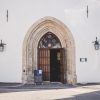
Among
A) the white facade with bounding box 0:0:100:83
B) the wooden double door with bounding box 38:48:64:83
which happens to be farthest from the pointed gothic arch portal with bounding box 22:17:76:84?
A: the white facade with bounding box 0:0:100:83

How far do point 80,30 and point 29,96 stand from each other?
20.1 feet

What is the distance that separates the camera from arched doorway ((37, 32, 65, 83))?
65.8ft

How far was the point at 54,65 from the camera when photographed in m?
20.8

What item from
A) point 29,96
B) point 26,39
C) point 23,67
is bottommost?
point 29,96

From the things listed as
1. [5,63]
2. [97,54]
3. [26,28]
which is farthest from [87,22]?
[5,63]

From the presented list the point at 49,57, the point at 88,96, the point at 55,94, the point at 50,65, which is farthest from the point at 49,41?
→ the point at 88,96

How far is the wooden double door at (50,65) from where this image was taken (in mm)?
19994

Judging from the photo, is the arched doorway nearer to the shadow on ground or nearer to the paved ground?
the paved ground

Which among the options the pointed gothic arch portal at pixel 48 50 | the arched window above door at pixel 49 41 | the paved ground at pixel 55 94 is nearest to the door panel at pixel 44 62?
the pointed gothic arch portal at pixel 48 50

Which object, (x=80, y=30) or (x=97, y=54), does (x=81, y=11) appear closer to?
(x=80, y=30)

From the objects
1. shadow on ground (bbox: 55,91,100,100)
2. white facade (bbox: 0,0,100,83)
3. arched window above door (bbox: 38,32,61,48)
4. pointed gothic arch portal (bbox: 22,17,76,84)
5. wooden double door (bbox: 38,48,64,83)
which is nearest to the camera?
shadow on ground (bbox: 55,91,100,100)

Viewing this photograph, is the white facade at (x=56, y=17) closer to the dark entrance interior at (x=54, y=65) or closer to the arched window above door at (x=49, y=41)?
the arched window above door at (x=49, y=41)

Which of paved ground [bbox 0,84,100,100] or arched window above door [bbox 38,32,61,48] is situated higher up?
arched window above door [bbox 38,32,61,48]

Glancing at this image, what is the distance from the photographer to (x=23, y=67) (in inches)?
773
